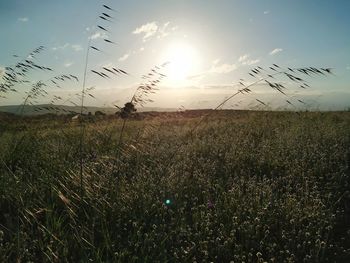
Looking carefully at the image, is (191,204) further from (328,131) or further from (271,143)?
(328,131)

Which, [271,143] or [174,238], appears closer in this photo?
[174,238]

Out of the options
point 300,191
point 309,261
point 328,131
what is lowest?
point 309,261

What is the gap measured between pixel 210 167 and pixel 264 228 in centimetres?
201

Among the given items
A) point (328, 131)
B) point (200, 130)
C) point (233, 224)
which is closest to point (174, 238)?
point (233, 224)

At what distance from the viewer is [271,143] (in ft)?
24.7

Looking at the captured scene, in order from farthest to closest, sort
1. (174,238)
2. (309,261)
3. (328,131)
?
(328,131) → (174,238) → (309,261)

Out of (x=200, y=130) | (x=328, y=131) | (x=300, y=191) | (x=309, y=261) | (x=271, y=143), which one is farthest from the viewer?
(x=200, y=130)

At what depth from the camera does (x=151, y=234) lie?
3.67m

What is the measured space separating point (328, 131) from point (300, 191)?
12.2ft

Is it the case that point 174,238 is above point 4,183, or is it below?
below

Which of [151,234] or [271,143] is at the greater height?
[271,143]

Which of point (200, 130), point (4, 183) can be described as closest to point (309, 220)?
point (4, 183)

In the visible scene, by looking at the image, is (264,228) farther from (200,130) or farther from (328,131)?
(200,130)

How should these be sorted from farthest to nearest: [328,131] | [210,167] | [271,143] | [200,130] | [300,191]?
[200,130] → [328,131] → [271,143] → [210,167] → [300,191]
